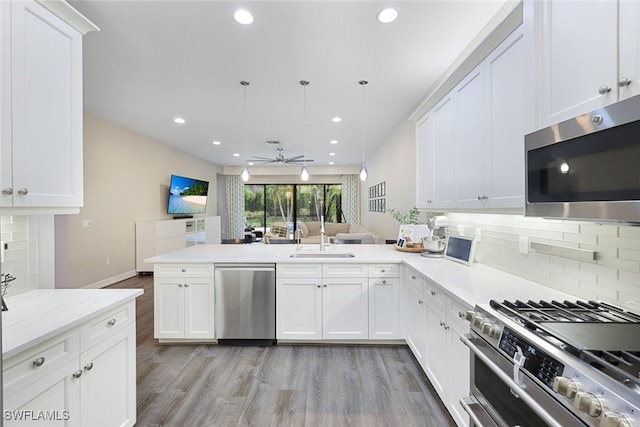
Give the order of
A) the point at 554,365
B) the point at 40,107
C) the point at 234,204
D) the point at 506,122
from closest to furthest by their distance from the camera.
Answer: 1. the point at 554,365
2. the point at 40,107
3. the point at 506,122
4. the point at 234,204

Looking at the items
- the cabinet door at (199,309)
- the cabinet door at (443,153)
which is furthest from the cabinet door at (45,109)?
the cabinet door at (443,153)

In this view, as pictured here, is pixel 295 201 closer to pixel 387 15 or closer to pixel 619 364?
pixel 387 15

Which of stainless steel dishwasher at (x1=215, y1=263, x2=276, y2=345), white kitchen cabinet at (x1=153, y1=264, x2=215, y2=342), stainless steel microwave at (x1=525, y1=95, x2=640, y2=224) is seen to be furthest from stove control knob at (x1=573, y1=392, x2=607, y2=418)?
white kitchen cabinet at (x1=153, y1=264, x2=215, y2=342)

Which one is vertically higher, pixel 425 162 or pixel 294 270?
pixel 425 162

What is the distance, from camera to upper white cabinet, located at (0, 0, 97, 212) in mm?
1273

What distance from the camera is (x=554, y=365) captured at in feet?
2.90

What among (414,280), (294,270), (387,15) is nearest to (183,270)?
(294,270)

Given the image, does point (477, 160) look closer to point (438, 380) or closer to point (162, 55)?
point (438, 380)

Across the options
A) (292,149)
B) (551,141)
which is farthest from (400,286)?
(292,149)

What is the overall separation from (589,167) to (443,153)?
149 cm

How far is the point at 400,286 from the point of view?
108 inches

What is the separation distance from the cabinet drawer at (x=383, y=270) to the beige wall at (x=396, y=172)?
4.12 ft

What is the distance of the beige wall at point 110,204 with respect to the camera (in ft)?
14.1

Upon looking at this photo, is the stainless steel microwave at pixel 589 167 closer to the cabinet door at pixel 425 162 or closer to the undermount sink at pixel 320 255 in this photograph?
the cabinet door at pixel 425 162
